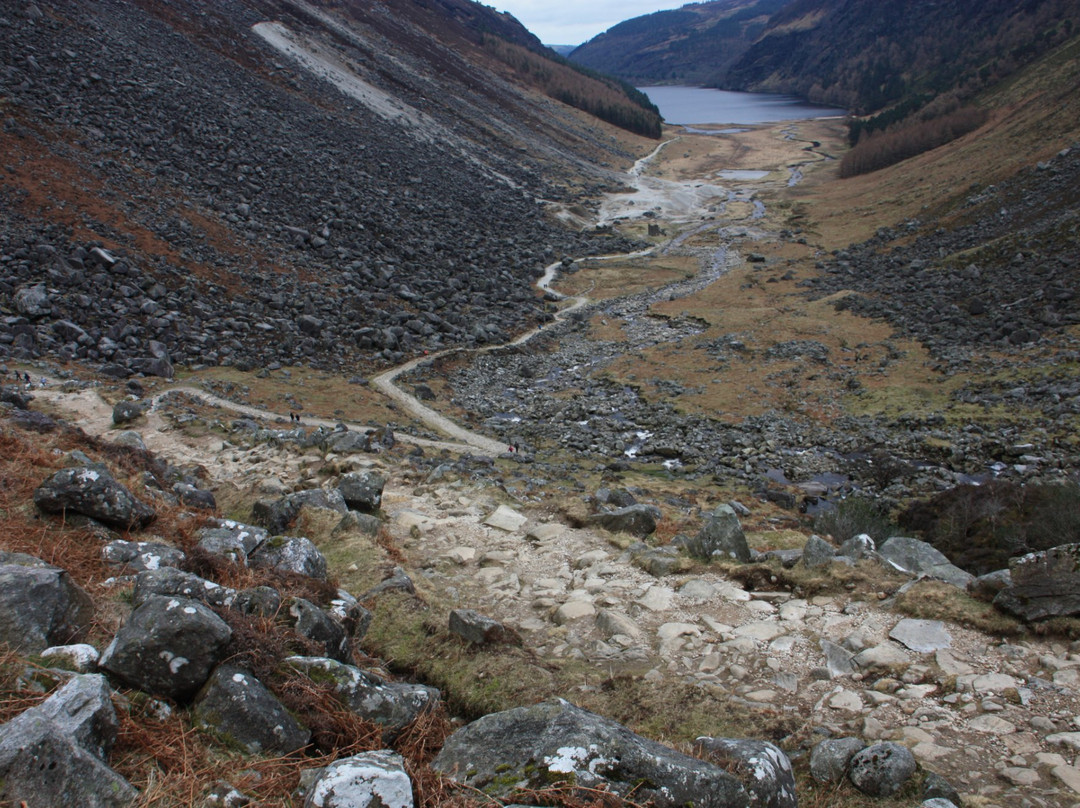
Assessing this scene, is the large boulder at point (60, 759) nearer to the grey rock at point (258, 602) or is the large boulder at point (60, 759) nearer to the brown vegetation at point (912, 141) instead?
the grey rock at point (258, 602)

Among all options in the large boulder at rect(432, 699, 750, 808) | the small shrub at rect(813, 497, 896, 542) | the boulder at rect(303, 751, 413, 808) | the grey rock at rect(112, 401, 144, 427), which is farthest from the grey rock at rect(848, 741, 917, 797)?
the grey rock at rect(112, 401, 144, 427)

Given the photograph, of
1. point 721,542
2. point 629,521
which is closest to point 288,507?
point 629,521

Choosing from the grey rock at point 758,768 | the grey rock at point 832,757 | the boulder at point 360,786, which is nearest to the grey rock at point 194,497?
the boulder at point 360,786

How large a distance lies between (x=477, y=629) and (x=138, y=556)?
3.66 meters

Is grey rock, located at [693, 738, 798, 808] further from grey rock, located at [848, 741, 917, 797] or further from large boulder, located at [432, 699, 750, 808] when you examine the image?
grey rock, located at [848, 741, 917, 797]

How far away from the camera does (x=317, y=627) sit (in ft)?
19.9

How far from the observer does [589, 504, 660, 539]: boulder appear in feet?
41.4

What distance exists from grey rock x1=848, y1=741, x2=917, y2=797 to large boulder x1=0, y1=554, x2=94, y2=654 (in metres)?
6.43

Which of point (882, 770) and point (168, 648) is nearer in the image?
point (168, 648)

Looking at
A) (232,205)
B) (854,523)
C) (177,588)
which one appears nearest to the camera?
(177,588)

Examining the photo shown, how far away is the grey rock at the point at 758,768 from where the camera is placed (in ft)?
14.9

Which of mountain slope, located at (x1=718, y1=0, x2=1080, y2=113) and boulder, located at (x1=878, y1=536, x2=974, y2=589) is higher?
mountain slope, located at (x1=718, y1=0, x2=1080, y2=113)

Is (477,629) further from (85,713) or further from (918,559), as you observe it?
(918,559)

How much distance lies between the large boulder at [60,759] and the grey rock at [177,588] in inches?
63.7
